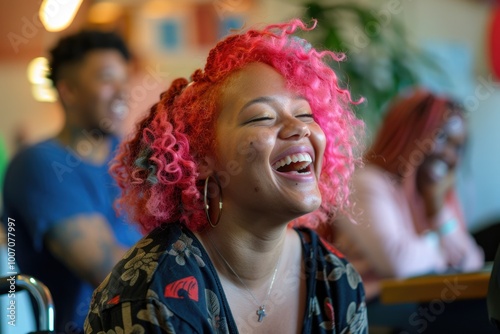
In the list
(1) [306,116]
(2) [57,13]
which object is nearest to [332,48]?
(2) [57,13]

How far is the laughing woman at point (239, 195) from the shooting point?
1245 mm

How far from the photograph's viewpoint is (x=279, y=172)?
126 cm

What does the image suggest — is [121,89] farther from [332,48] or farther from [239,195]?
[239,195]

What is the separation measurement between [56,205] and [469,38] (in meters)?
2.85

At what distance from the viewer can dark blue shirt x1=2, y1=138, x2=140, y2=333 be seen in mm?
2053

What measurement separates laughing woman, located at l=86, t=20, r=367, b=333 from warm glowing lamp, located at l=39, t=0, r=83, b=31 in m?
1.93

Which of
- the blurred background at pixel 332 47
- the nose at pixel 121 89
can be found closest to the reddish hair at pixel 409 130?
the blurred background at pixel 332 47

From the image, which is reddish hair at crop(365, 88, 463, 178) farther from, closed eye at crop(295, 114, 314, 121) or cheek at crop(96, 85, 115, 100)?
closed eye at crop(295, 114, 314, 121)

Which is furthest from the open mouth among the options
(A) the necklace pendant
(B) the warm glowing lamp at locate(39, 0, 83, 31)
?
(B) the warm glowing lamp at locate(39, 0, 83, 31)

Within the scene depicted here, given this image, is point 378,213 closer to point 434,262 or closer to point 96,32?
point 434,262

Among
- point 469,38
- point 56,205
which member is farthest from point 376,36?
point 56,205

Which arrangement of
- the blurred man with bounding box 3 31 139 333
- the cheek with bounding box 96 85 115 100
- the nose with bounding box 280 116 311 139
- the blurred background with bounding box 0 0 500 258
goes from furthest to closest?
the blurred background with bounding box 0 0 500 258 → the cheek with bounding box 96 85 115 100 → the blurred man with bounding box 3 31 139 333 → the nose with bounding box 280 116 311 139

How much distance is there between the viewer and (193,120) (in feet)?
4.35

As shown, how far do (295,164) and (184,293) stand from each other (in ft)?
0.92
